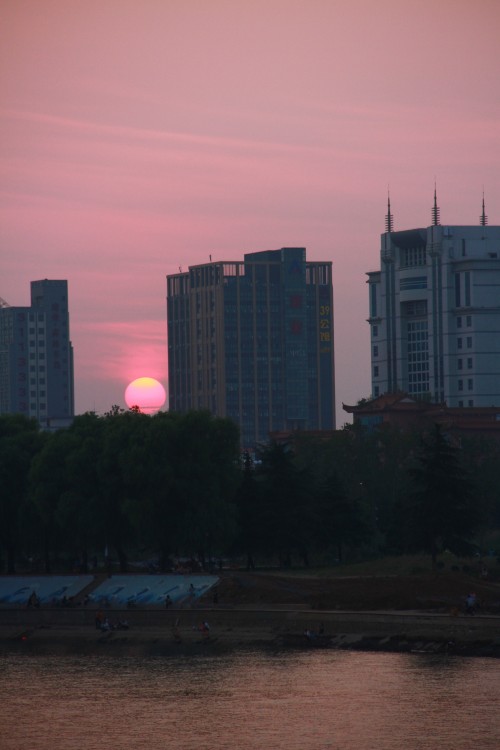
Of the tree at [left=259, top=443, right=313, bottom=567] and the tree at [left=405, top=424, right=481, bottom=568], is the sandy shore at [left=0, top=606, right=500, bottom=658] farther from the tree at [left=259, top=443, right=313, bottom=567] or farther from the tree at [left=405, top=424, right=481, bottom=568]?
the tree at [left=259, top=443, right=313, bottom=567]

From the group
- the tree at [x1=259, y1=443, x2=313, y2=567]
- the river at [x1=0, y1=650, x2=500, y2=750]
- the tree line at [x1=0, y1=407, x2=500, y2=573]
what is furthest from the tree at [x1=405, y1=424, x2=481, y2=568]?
the river at [x1=0, y1=650, x2=500, y2=750]

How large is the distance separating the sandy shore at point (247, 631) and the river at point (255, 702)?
177 centimetres

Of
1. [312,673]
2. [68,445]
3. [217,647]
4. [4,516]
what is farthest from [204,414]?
[312,673]

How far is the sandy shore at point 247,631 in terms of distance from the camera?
266 feet

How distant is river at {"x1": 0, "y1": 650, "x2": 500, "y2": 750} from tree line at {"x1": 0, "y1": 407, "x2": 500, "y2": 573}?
856 inches

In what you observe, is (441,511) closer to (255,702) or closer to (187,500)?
(187,500)

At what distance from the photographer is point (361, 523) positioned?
114875 mm

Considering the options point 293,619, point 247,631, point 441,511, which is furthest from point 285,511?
point 247,631

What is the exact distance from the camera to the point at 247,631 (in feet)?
290

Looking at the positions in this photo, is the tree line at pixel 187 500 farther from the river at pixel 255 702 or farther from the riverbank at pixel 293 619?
the river at pixel 255 702

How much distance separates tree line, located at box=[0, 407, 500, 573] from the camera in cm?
10506

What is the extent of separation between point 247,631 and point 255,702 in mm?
18255

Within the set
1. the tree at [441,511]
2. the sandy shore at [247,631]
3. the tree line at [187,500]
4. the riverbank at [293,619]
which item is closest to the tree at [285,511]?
the tree line at [187,500]

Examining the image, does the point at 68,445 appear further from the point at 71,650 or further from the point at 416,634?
the point at 416,634
